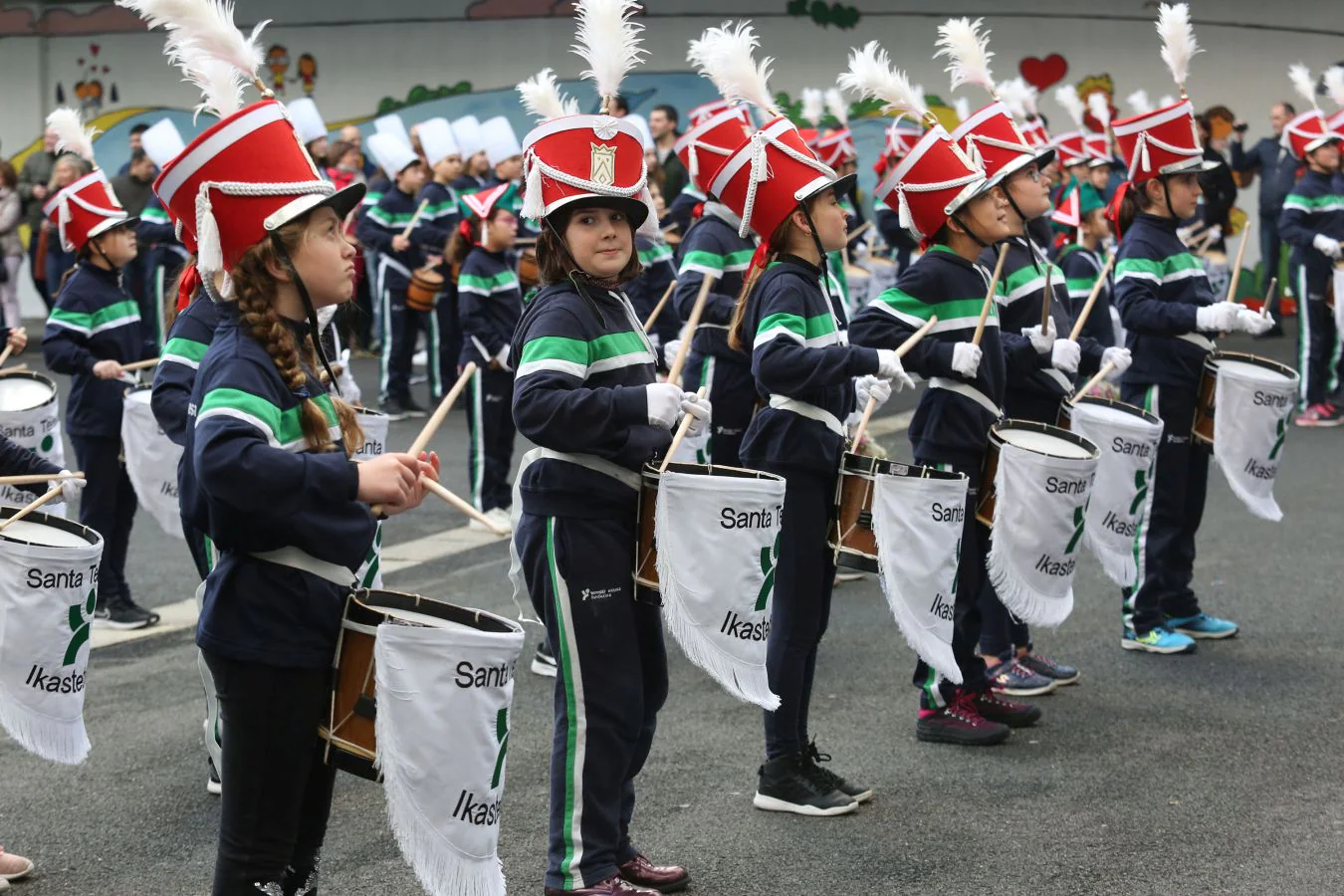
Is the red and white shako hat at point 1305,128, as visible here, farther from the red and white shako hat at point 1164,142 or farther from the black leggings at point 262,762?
the black leggings at point 262,762

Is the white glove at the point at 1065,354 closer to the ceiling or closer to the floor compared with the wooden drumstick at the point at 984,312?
closer to the floor

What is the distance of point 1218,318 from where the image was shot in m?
6.52

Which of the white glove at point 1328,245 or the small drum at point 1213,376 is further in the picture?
the white glove at point 1328,245

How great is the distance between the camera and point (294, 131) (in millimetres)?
3590

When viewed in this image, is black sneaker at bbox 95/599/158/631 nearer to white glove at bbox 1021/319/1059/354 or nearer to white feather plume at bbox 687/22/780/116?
white feather plume at bbox 687/22/780/116

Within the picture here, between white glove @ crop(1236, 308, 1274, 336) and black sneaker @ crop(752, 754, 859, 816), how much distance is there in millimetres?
2612

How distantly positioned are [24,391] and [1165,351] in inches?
178

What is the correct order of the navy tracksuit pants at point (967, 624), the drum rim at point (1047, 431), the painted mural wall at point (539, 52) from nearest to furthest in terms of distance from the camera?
1. the drum rim at point (1047, 431)
2. the navy tracksuit pants at point (967, 624)
3. the painted mural wall at point (539, 52)

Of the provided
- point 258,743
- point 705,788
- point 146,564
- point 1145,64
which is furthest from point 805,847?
point 1145,64

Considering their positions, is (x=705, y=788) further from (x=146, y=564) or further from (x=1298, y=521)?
(x=1298, y=521)

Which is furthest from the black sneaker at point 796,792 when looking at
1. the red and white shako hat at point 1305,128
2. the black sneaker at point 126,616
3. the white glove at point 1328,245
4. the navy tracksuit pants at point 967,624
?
the red and white shako hat at point 1305,128

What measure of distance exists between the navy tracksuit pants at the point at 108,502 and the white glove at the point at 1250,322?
4.63 meters

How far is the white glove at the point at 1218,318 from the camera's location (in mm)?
6484

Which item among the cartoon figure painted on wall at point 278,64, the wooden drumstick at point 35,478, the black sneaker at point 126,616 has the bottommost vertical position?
the black sneaker at point 126,616
